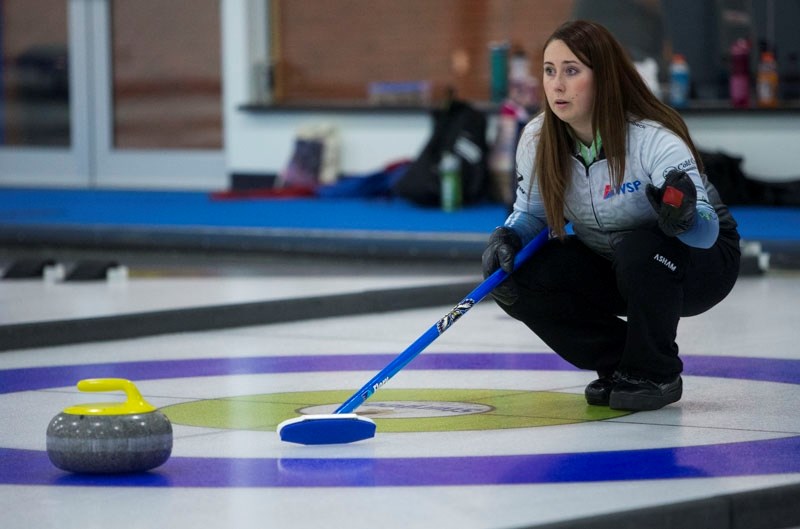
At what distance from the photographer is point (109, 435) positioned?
255 cm

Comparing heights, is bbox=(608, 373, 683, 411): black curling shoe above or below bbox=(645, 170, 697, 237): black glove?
below

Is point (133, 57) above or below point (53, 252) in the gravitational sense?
above

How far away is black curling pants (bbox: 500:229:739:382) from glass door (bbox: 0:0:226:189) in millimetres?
7647

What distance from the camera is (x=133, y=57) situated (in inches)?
443

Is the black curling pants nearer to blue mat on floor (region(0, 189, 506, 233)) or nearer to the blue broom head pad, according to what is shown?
the blue broom head pad

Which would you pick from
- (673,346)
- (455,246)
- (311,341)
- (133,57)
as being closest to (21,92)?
(133,57)

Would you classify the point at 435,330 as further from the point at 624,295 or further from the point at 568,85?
the point at 568,85

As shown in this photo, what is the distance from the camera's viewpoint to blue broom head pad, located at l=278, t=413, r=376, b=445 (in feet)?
9.37

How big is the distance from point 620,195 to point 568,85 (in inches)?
9.7

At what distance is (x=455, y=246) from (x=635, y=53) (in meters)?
2.14

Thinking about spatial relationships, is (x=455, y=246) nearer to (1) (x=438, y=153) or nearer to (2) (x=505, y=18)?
(1) (x=438, y=153)

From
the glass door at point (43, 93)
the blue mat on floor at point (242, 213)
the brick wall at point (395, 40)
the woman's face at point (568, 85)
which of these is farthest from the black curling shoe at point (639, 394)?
the glass door at point (43, 93)

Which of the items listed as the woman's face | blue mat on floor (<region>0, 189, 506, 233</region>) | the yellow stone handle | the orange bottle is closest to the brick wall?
blue mat on floor (<region>0, 189, 506, 233</region>)

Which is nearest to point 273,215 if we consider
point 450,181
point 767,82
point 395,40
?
point 450,181
